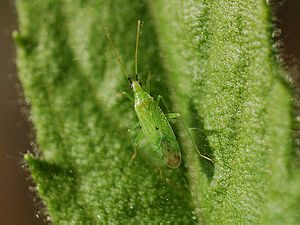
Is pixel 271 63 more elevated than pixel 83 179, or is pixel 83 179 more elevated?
pixel 271 63

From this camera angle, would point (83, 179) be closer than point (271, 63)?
No

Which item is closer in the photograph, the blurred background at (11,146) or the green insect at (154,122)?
the green insect at (154,122)

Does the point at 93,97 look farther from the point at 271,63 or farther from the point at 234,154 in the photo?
the point at 271,63

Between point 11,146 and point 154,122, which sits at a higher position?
point 154,122

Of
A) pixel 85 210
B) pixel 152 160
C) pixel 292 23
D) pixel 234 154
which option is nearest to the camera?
pixel 234 154

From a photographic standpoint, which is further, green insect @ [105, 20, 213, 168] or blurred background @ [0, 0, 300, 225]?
blurred background @ [0, 0, 300, 225]

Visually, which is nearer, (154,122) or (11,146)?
(154,122)

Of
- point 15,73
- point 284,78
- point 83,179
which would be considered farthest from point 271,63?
point 15,73

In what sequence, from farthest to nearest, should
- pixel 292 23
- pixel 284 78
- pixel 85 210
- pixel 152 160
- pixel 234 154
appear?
1. pixel 292 23
2. pixel 152 160
3. pixel 85 210
4. pixel 234 154
5. pixel 284 78
